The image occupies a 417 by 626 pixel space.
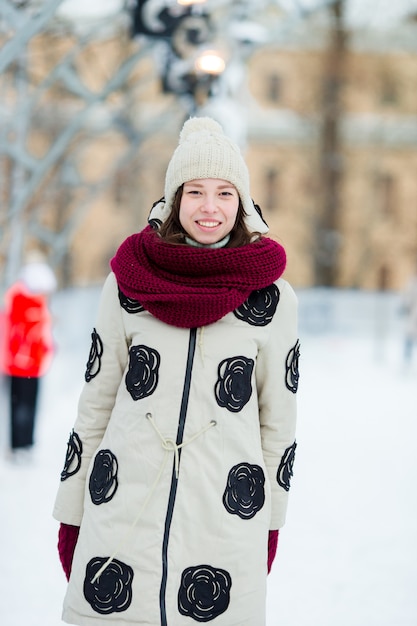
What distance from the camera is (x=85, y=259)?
32.2m

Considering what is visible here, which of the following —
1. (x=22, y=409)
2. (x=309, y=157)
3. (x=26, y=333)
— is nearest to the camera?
(x=26, y=333)

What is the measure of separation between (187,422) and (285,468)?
288 mm

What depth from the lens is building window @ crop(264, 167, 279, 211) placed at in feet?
121

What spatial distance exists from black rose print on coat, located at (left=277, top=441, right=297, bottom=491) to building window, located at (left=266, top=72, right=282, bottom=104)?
1425 inches

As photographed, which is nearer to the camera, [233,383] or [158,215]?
[233,383]

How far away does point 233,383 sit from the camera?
215 centimetres

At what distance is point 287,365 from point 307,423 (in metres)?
6.16

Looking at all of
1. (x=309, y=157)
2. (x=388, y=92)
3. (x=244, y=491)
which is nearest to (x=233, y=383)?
(x=244, y=491)

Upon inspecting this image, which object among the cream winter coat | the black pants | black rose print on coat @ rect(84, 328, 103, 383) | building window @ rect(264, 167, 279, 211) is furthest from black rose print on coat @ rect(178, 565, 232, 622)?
building window @ rect(264, 167, 279, 211)

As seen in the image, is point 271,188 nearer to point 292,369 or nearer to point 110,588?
point 292,369

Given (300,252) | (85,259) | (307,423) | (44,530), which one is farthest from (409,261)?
(44,530)

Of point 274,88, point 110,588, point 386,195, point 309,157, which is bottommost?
point 110,588

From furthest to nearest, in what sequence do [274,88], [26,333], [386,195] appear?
[386,195]
[274,88]
[26,333]

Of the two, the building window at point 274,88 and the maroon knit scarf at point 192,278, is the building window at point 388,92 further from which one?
the maroon knit scarf at point 192,278
